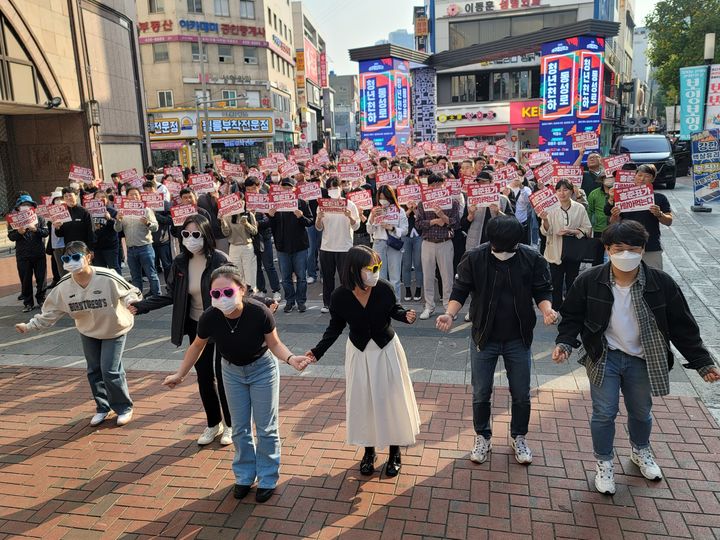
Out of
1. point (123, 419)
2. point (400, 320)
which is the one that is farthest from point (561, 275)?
point (123, 419)

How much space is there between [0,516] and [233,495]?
1.66 m

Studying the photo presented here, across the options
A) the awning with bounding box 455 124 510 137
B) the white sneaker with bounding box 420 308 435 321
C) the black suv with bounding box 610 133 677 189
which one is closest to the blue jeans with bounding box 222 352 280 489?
the white sneaker with bounding box 420 308 435 321

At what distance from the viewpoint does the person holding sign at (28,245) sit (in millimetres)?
9195

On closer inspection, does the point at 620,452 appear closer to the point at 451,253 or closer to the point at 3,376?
the point at 451,253

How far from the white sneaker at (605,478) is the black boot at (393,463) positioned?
1425 mm

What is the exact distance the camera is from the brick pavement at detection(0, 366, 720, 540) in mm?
3801

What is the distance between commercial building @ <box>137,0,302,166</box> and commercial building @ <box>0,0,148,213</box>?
69.0 ft

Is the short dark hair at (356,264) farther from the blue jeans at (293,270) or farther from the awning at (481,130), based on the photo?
the awning at (481,130)

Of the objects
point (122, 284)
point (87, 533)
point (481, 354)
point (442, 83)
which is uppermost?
point (442, 83)

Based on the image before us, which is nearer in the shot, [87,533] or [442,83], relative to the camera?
[87,533]

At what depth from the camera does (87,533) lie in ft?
12.8

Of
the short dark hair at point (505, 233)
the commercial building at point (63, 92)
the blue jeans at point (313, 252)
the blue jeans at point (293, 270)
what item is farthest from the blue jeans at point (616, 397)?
the commercial building at point (63, 92)

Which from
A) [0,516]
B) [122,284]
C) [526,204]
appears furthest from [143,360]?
[526,204]

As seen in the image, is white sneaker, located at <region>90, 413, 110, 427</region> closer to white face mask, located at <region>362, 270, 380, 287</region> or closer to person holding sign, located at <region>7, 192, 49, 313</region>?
white face mask, located at <region>362, 270, 380, 287</region>
